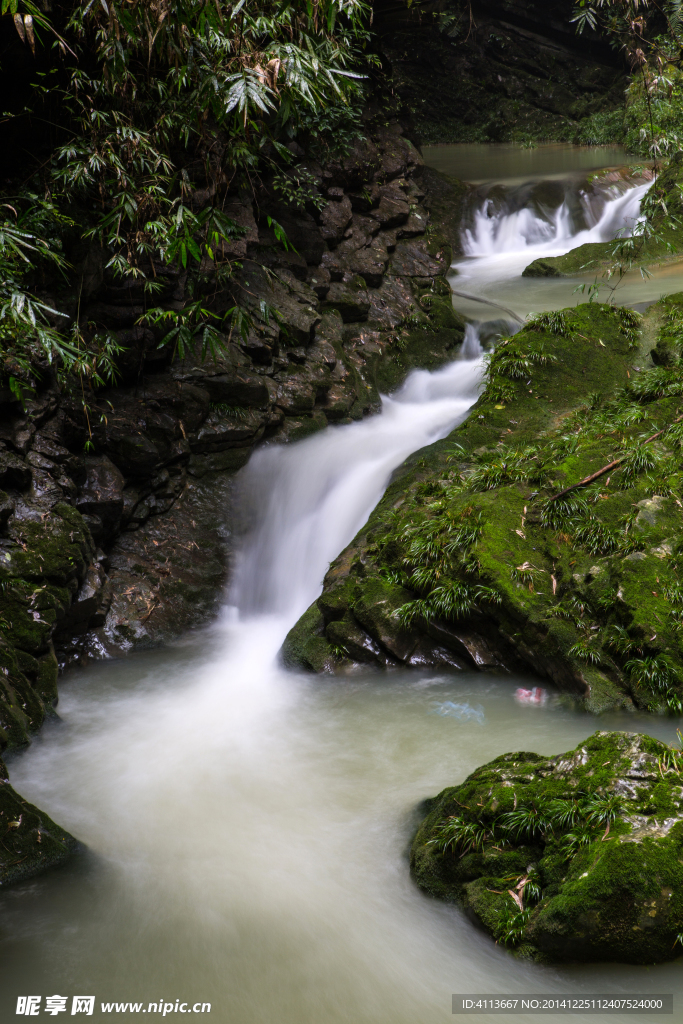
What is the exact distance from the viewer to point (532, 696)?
14.4 ft

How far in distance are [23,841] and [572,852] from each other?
2288 millimetres

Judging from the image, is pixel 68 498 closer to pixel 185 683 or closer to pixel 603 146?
pixel 185 683

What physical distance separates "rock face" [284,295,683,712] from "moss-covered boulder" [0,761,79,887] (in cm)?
228

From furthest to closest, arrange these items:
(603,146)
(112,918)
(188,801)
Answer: (603,146) → (188,801) → (112,918)

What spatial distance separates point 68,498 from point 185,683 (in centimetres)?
186

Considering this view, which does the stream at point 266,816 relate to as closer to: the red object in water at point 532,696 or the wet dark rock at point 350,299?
the red object in water at point 532,696

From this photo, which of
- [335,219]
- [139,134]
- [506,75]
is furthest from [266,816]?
[506,75]

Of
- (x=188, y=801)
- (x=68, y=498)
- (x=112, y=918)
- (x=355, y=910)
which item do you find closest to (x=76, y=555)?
(x=68, y=498)

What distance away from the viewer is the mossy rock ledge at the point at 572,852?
2334mm

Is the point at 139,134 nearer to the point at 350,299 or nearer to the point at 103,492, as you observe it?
the point at 103,492

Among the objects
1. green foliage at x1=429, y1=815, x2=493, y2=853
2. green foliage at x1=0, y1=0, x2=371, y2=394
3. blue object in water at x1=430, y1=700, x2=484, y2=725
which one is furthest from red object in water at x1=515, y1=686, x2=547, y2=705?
green foliage at x1=0, y1=0, x2=371, y2=394

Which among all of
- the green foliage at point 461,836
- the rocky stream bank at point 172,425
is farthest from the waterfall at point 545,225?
the green foliage at point 461,836

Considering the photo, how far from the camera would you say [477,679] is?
15.3ft

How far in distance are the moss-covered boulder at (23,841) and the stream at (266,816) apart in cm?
7
